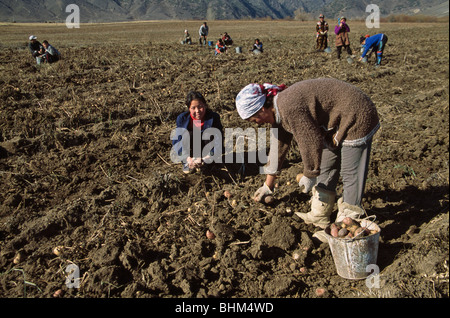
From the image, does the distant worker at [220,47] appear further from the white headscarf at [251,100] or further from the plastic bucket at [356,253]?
the plastic bucket at [356,253]

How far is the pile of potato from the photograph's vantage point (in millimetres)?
2031

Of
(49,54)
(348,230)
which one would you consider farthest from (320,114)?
(49,54)

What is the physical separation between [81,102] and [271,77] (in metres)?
3.98

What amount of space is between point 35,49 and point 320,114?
34.7 feet

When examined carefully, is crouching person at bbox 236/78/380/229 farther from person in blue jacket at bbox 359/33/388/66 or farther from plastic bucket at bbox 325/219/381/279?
person in blue jacket at bbox 359/33/388/66

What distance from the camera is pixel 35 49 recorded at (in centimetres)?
976

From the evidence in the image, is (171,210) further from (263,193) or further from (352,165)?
(352,165)

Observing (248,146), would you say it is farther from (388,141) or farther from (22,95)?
(22,95)

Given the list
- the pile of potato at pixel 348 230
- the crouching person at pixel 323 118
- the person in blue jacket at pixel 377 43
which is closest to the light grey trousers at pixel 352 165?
the crouching person at pixel 323 118

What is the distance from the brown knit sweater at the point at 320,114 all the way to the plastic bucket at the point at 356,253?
479mm

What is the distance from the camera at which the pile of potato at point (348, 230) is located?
2031 millimetres

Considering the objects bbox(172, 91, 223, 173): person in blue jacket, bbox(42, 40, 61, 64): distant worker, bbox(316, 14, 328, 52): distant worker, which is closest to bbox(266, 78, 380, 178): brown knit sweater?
bbox(172, 91, 223, 173): person in blue jacket

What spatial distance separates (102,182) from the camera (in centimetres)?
333
